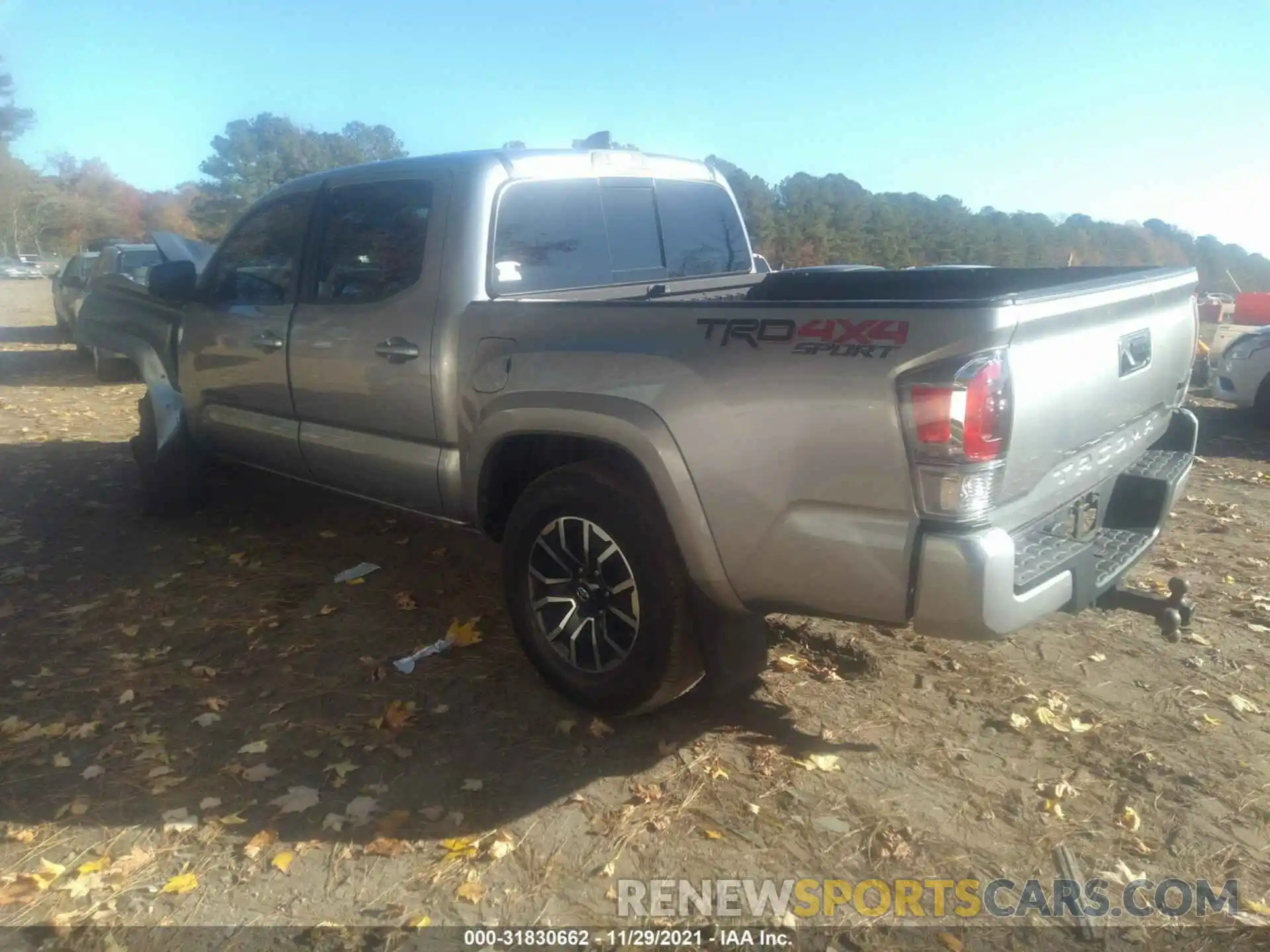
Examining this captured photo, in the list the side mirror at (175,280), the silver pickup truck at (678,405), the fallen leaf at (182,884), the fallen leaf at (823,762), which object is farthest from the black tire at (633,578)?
the side mirror at (175,280)

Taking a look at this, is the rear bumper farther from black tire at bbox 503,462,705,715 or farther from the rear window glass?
the rear window glass

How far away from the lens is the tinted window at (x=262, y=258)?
4.70 meters

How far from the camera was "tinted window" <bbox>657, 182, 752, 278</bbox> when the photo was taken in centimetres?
478

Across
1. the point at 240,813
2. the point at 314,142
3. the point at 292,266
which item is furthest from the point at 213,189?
the point at 240,813

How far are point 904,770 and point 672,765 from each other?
0.79m

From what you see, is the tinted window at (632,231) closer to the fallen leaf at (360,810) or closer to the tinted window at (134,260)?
the fallen leaf at (360,810)

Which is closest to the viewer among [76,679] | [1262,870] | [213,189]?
[1262,870]

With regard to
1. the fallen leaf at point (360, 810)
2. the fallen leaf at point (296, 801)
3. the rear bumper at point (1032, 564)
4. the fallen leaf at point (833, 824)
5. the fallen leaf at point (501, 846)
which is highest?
the rear bumper at point (1032, 564)

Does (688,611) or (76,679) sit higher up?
(688,611)

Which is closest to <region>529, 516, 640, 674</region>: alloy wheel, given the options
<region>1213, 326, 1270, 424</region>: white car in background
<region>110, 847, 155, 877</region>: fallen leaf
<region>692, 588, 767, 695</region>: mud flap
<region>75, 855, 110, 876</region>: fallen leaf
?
<region>692, 588, 767, 695</region>: mud flap

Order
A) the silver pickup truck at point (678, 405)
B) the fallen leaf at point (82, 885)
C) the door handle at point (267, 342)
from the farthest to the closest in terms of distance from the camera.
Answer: the door handle at point (267, 342)
the fallen leaf at point (82, 885)
the silver pickup truck at point (678, 405)

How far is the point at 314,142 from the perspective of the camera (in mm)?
31203

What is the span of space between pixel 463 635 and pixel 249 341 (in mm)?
1928

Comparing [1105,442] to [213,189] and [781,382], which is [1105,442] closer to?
[781,382]
